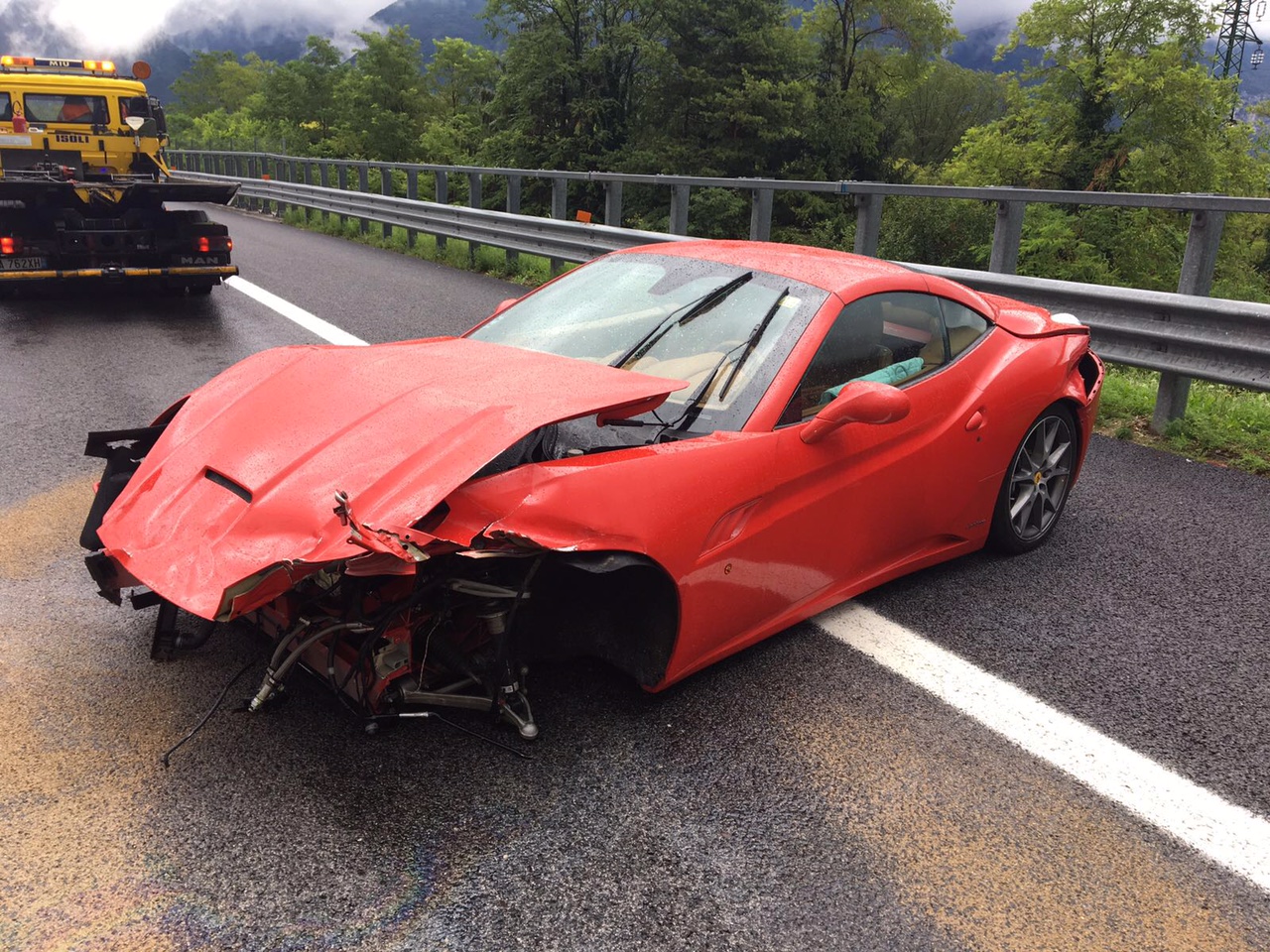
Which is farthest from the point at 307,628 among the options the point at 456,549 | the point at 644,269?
the point at 644,269

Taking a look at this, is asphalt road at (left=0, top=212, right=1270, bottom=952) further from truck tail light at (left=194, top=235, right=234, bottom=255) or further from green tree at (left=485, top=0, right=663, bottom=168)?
green tree at (left=485, top=0, right=663, bottom=168)

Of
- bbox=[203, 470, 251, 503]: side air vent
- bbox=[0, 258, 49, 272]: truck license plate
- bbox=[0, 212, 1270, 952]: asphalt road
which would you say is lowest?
bbox=[0, 212, 1270, 952]: asphalt road

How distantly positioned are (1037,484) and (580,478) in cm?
245

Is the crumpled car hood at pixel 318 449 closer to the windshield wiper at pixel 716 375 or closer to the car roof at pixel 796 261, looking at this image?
the windshield wiper at pixel 716 375

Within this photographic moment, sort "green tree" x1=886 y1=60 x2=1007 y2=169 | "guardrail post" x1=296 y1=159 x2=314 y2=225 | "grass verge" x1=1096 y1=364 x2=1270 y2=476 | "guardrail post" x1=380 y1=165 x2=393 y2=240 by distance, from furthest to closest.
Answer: "green tree" x1=886 y1=60 x2=1007 y2=169 → "guardrail post" x1=296 y1=159 x2=314 y2=225 → "guardrail post" x1=380 y1=165 x2=393 y2=240 → "grass verge" x1=1096 y1=364 x2=1270 y2=476

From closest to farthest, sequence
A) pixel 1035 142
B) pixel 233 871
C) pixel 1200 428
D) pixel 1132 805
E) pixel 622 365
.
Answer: pixel 233 871, pixel 1132 805, pixel 622 365, pixel 1200 428, pixel 1035 142

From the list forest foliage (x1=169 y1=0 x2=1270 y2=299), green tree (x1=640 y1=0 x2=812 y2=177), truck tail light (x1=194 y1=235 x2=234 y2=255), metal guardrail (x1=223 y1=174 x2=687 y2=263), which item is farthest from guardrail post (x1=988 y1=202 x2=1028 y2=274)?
green tree (x1=640 y1=0 x2=812 y2=177)

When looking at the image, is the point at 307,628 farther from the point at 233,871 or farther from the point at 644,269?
the point at 644,269

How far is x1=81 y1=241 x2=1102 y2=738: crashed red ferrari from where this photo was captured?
2.59 m

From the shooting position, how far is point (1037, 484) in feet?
14.3

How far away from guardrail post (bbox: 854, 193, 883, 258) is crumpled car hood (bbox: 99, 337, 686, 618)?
6241mm

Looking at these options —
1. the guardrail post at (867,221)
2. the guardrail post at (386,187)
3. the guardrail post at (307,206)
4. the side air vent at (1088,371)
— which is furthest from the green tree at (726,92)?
the side air vent at (1088,371)

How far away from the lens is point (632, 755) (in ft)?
9.21

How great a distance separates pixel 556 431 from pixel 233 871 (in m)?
1.41
